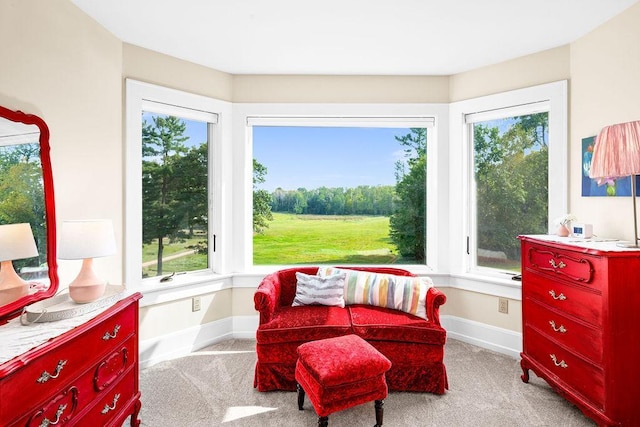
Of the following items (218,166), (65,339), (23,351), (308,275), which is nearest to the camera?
(23,351)

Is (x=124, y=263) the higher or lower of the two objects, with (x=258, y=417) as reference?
higher

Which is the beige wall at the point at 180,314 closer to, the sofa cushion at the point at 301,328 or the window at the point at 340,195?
the window at the point at 340,195

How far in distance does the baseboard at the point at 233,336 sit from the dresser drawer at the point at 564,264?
98 centimetres

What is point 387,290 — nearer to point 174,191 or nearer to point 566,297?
point 566,297

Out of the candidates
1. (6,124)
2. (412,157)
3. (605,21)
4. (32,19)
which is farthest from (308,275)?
(605,21)

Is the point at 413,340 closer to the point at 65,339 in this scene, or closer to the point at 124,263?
the point at 65,339

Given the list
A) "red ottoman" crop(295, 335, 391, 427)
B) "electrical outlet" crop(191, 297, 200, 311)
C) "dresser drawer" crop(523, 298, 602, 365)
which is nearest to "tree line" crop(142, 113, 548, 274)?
"electrical outlet" crop(191, 297, 200, 311)

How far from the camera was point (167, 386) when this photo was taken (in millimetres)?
2611

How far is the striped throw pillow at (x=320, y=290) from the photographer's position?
2.95m

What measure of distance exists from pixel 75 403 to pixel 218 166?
2.35 metres

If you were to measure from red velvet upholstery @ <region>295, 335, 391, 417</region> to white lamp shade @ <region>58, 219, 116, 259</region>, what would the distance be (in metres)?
1.36

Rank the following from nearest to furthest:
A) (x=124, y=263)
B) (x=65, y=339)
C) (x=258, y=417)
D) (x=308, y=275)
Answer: (x=65, y=339)
(x=258, y=417)
(x=124, y=263)
(x=308, y=275)

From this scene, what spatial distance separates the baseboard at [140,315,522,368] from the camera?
3024mm

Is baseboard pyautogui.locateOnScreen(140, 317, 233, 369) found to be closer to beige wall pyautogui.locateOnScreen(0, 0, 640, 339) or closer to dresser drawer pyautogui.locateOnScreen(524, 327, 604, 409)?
beige wall pyautogui.locateOnScreen(0, 0, 640, 339)
